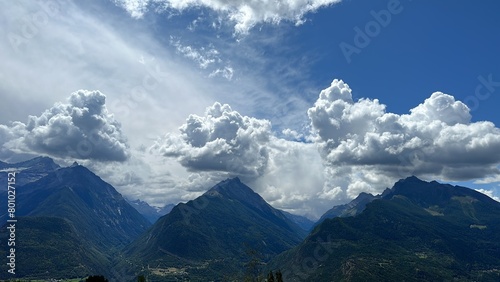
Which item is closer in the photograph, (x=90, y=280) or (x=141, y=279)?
(x=90, y=280)

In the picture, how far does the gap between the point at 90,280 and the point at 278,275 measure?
270 feet

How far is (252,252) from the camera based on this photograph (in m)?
198

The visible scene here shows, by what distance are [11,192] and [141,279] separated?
9484 centimetres

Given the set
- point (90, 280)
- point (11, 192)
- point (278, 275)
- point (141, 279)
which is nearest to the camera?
point (90, 280)

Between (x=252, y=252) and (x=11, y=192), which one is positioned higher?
(x=11, y=192)

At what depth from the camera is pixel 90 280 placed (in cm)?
13438

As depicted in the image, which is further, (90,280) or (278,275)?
(278,275)

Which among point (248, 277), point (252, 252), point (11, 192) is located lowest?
point (248, 277)

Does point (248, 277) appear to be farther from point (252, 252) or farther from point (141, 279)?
point (141, 279)

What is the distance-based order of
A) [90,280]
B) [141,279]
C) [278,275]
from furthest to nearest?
1. [278,275]
2. [141,279]
3. [90,280]

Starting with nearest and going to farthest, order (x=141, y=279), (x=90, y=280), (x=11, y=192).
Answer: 1. (x=90, y=280)
2. (x=141, y=279)
3. (x=11, y=192)

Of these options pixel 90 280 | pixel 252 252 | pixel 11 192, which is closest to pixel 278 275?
pixel 252 252

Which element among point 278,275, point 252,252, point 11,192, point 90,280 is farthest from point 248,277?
point 11,192

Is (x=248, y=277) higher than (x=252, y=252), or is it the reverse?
(x=252, y=252)
